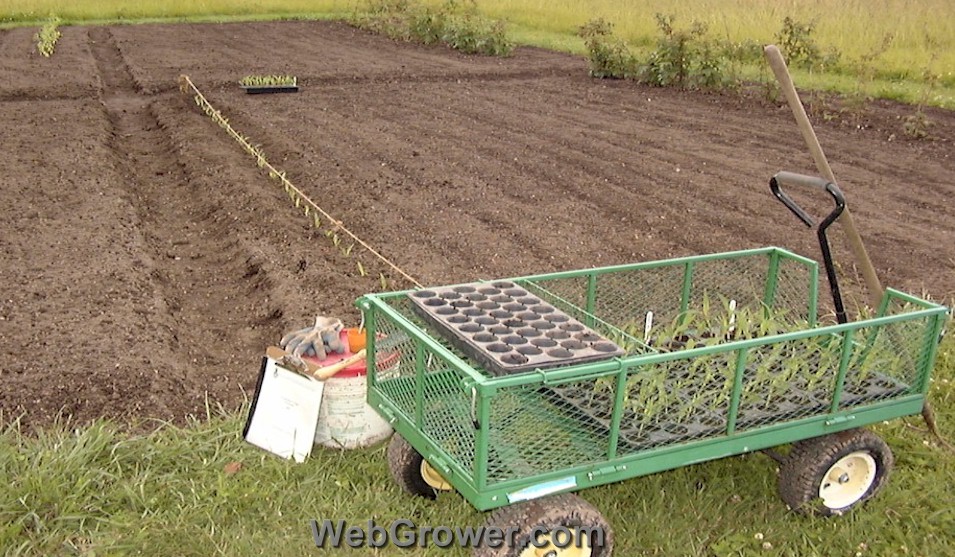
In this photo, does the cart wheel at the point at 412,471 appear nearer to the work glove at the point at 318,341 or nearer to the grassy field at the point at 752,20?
the work glove at the point at 318,341

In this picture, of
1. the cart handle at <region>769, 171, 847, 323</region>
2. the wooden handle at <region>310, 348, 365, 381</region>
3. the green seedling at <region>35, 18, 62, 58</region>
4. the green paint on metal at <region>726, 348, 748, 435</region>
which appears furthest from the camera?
the green seedling at <region>35, 18, 62, 58</region>

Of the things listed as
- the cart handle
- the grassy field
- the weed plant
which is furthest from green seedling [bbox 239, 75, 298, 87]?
the cart handle

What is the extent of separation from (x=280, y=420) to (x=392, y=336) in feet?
2.18

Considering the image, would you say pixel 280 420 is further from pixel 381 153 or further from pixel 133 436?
pixel 381 153

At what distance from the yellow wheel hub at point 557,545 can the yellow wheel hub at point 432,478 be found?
2.17 feet

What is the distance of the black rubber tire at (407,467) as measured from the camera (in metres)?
3.46

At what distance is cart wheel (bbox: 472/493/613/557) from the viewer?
2.87m

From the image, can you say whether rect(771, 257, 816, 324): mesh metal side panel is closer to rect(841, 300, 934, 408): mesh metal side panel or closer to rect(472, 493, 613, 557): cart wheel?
rect(841, 300, 934, 408): mesh metal side panel

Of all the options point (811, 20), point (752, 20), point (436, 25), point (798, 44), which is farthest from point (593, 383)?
point (436, 25)

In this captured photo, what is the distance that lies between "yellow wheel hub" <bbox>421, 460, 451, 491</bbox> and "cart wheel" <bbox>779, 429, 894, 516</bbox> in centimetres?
130

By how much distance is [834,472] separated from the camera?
11.5 ft

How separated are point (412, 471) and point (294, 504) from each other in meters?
0.46

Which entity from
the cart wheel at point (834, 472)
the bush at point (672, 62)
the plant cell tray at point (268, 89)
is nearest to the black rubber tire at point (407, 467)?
the cart wheel at point (834, 472)

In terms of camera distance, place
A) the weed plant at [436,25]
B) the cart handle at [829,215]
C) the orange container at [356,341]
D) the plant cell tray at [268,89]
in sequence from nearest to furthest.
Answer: the cart handle at [829,215], the orange container at [356,341], the plant cell tray at [268,89], the weed plant at [436,25]
